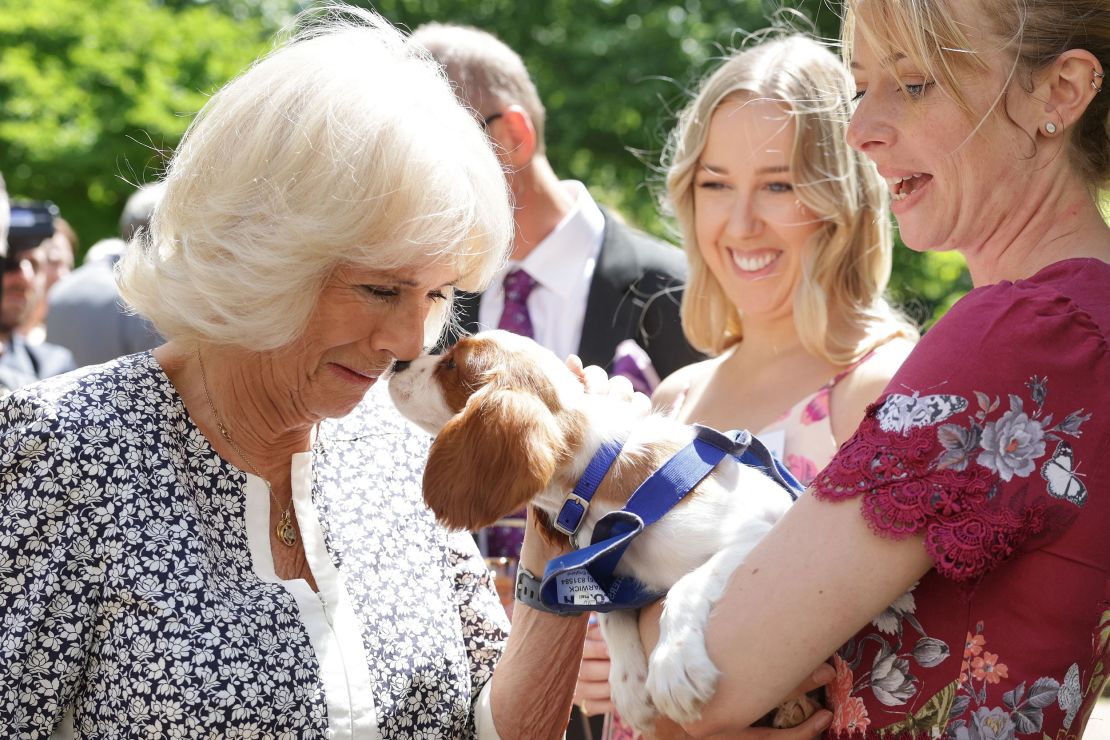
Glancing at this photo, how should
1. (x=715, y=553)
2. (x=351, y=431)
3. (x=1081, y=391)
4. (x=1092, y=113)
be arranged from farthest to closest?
(x=351, y=431), (x=715, y=553), (x=1092, y=113), (x=1081, y=391)

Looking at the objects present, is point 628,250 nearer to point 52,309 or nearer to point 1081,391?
point 1081,391

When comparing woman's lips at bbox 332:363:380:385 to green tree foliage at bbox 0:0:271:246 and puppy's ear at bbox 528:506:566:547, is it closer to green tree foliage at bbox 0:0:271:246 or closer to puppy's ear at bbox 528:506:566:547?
puppy's ear at bbox 528:506:566:547

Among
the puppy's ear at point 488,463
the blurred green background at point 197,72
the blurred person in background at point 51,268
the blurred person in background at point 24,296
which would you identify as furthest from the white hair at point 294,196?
the blurred green background at point 197,72

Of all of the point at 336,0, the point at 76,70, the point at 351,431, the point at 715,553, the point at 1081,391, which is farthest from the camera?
the point at 76,70

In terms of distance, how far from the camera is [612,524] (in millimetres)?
2111

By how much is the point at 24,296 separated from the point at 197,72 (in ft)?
41.5

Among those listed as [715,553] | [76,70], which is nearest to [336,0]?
[715,553]

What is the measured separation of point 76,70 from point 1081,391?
20.0 metres

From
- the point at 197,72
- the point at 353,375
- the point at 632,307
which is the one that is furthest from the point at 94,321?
the point at 197,72

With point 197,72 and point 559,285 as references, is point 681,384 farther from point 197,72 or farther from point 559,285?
point 197,72

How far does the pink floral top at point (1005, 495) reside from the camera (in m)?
1.64

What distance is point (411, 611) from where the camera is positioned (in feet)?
7.95

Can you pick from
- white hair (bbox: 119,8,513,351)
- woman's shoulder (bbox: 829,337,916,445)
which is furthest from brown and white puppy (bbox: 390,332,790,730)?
woman's shoulder (bbox: 829,337,916,445)

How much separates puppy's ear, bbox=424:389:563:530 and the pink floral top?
547 mm
